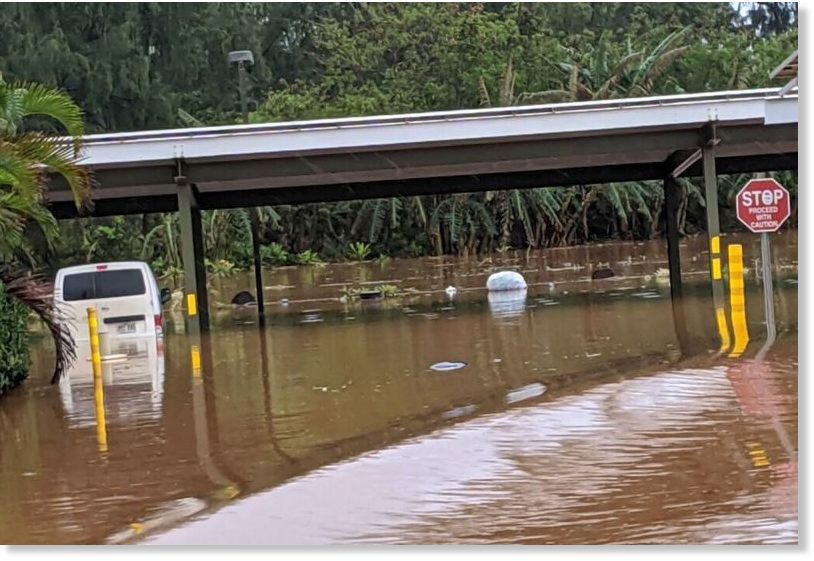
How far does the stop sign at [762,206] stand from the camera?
14200 millimetres

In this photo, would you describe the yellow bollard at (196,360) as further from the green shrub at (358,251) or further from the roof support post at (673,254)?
the green shrub at (358,251)

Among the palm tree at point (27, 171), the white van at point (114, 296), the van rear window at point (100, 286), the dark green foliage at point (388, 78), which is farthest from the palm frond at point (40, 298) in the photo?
the dark green foliage at point (388, 78)

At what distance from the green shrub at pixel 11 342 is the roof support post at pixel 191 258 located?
230 inches

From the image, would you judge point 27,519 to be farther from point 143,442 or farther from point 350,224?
point 350,224

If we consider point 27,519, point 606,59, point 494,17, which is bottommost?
point 27,519

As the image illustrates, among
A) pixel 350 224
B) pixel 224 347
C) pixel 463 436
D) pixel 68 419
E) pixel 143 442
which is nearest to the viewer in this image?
pixel 463 436

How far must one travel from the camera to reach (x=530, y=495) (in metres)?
7.13

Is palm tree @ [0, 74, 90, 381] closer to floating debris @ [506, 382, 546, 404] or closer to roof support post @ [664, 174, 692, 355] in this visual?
floating debris @ [506, 382, 546, 404]

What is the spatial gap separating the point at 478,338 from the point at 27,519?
10914 millimetres

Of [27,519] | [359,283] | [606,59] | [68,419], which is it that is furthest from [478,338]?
[606,59]

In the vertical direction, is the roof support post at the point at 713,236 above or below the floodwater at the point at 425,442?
above

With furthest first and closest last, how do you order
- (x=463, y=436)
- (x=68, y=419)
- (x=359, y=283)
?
(x=359, y=283) → (x=68, y=419) → (x=463, y=436)

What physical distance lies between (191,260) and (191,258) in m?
0.05

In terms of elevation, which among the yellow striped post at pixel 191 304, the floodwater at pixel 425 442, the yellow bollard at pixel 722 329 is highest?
the yellow striped post at pixel 191 304
